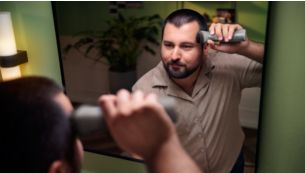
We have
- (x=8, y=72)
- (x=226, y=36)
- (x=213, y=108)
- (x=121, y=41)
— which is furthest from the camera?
(x=8, y=72)

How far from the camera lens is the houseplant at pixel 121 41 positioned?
61.4 inches

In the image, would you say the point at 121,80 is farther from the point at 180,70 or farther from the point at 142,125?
the point at 142,125

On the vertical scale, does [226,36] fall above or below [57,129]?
above

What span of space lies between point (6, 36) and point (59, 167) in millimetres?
1130

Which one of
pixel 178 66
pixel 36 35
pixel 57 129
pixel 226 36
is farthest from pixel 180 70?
pixel 36 35

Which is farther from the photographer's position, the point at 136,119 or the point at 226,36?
the point at 226,36

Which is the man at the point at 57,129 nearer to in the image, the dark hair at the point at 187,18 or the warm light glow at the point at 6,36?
the dark hair at the point at 187,18

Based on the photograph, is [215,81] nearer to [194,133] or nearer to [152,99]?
[194,133]

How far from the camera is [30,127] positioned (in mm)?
752

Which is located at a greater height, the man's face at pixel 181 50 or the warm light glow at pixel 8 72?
the man's face at pixel 181 50

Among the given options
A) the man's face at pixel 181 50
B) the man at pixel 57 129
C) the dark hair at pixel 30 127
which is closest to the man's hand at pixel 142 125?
the man at pixel 57 129

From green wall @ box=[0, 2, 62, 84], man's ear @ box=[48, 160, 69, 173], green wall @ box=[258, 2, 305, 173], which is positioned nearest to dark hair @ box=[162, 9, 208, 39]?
green wall @ box=[258, 2, 305, 173]

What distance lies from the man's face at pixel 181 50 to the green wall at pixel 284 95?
0.30 metres

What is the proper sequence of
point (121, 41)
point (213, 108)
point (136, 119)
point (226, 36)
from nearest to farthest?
point (136, 119), point (226, 36), point (213, 108), point (121, 41)
